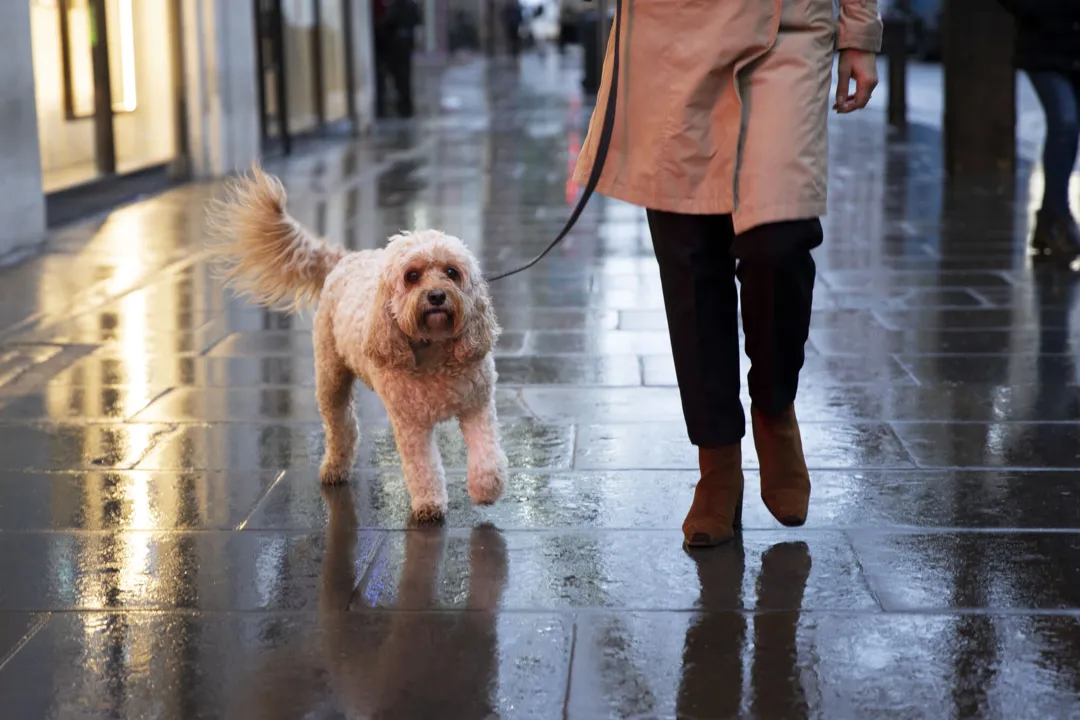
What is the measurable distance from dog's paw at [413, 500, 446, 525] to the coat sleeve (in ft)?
5.21

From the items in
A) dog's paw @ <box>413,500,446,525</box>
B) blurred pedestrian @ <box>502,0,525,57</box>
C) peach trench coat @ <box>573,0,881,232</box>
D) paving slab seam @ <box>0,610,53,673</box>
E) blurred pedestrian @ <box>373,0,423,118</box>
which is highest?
blurred pedestrian @ <box>502,0,525,57</box>

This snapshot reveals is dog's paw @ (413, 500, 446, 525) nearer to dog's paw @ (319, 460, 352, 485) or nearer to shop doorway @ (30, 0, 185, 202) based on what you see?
dog's paw @ (319, 460, 352, 485)

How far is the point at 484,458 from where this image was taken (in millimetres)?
3984

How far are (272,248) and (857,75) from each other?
1.86 meters

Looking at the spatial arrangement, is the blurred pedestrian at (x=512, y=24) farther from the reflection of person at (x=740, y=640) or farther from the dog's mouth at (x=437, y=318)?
the reflection of person at (x=740, y=640)

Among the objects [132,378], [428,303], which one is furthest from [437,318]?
[132,378]

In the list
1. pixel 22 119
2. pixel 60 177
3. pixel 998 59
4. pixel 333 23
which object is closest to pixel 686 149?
pixel 22 119

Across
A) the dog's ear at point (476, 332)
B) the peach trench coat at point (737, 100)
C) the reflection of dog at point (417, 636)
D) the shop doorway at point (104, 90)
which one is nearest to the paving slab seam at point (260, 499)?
the reflection of dog at point (417, 636)

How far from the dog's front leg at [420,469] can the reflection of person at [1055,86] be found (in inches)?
201

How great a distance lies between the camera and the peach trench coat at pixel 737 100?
3.49 m

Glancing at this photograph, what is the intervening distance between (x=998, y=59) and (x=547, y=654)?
1085cm

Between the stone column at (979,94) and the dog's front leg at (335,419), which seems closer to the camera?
the dog's front leg at (335,419)

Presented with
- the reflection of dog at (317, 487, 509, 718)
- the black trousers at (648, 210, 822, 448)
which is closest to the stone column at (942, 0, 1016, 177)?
the black trousers at (648, 210, 822, 448)

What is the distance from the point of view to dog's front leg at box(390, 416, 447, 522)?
13.2ft
